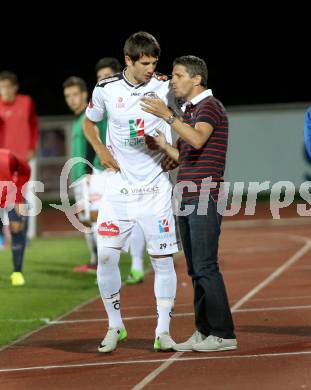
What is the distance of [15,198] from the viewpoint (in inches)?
491

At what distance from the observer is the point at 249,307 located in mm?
10914

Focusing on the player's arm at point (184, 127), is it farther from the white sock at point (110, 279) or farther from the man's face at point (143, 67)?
the white sock at point (110, 279)

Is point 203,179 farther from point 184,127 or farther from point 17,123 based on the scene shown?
point 17,123

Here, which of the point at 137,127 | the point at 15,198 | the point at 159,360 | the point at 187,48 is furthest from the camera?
the point at 187,48

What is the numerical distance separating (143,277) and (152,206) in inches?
212

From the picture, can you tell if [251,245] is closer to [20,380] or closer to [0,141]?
[0,141]

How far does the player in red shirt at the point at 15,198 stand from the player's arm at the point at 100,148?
58.5 inches

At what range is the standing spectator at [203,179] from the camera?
26.4 ft

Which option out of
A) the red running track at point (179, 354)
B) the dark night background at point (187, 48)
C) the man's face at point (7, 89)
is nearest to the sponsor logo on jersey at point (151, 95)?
the red running track at point (179, 354)

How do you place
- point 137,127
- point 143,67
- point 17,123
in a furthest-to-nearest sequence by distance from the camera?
point 17,123 → point 137,127 → point 143,67

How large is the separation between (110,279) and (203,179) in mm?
1163

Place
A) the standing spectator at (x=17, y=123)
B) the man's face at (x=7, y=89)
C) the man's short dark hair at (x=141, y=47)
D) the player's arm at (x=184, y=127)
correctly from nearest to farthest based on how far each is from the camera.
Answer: the player's arm at (x=184, y=127), the man's short dark hair at (x=141, y=47), the man's face at (x=7, y=89), the standing spectator at (x=17, y=123)

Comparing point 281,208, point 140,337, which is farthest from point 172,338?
point 281,208

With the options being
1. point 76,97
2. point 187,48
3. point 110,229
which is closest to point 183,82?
point 110,229
